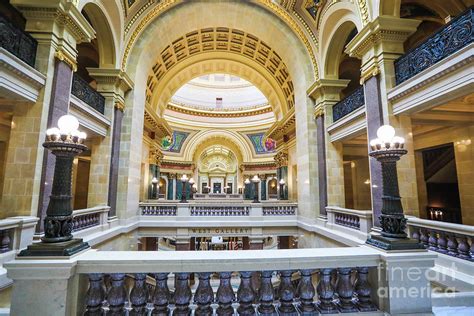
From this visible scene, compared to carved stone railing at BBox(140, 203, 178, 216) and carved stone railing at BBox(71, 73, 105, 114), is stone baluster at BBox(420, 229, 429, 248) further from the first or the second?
carved stone railing at BBox(71, 73, 105, 114)

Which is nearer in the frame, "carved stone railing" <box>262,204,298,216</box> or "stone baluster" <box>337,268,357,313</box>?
"stone baluster" <box>337,268,357,313</box>

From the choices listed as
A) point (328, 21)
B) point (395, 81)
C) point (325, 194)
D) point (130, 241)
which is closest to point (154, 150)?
point (130, 241)

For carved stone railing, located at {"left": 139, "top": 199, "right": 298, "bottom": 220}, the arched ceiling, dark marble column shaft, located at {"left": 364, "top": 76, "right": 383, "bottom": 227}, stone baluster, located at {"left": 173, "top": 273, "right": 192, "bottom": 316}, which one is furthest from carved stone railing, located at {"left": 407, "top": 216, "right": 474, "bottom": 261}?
the arched ceiling

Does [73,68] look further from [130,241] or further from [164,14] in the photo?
[130,241]

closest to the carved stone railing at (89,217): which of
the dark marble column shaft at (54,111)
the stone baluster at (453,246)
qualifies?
the dark marble column shaft at (54,111)

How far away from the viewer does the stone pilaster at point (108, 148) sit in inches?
341

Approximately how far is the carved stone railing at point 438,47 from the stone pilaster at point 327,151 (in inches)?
141

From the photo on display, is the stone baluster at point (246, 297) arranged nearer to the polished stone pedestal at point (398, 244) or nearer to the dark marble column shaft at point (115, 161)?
the polished stone pedestal at point (398, 244)

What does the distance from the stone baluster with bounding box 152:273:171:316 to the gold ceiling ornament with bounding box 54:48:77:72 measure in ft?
20.8

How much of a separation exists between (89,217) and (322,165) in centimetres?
900

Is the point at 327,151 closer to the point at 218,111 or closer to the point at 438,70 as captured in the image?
the point at 438,70

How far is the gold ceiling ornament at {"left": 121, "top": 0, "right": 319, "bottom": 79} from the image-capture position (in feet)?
31.9

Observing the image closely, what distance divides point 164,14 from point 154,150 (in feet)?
27.5

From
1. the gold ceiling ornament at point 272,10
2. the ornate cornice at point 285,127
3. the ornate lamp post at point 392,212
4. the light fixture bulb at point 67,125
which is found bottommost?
the ornate lamp post at point 392,212
